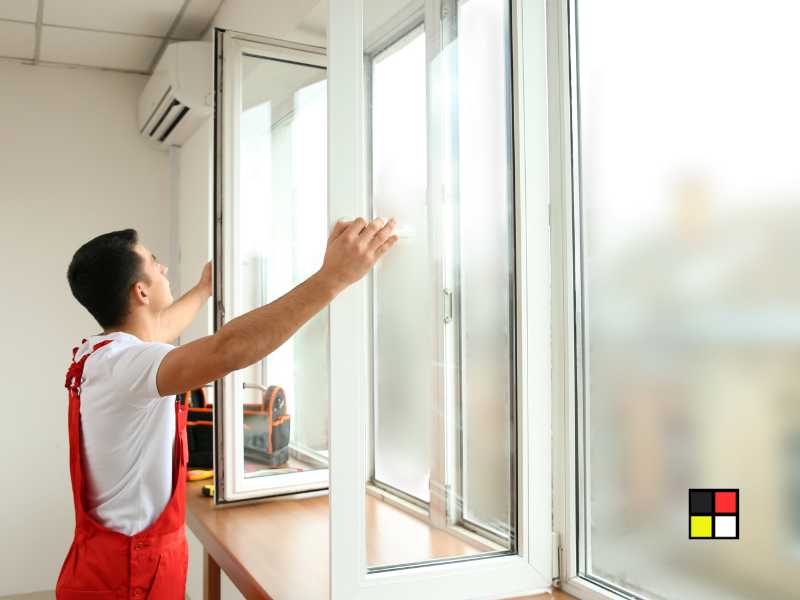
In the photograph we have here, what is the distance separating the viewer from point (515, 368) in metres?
1.77

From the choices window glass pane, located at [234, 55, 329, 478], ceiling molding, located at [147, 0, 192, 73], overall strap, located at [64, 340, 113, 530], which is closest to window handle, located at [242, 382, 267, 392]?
window glass pane, located at [234, 55, 329, 478]

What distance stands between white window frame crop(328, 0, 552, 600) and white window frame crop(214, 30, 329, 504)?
37.0 inches

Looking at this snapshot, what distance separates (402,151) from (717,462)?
0.87m

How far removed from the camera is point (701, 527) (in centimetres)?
142

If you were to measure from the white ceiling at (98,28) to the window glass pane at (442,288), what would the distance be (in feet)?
6.24

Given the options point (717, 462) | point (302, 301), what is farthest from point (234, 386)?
point (717, 462)

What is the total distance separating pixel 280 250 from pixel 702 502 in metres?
1.65

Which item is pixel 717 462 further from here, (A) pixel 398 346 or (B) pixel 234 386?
(B) pixel 234 386

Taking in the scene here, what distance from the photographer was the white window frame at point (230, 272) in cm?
257

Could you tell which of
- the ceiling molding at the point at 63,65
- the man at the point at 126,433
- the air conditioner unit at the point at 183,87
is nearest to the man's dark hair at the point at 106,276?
the man at the point at 126,433

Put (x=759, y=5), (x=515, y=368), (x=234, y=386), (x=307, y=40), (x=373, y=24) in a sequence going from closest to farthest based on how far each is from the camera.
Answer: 1. (x=759, y=5)
2. (x=373, y=24)
3. (x=515, y=368)
4. (x=307, y=40)
5. (x=234, y=386)

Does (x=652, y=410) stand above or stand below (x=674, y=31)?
below

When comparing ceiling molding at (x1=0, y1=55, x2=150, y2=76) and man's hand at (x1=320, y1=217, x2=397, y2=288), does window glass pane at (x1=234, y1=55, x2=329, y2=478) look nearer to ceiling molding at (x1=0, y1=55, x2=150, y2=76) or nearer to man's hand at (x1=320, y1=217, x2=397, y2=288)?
man's hand at (x1=320, y1=217, x2=397, y2=288)

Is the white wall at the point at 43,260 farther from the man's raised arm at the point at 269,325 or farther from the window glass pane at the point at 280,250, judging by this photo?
the man's raised arm at the point at 269,325
